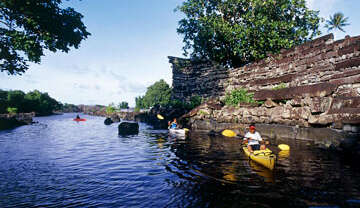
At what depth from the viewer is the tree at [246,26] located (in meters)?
19.7

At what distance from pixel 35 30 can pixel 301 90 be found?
17.6 metres

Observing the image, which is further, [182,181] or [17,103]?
[17,103]

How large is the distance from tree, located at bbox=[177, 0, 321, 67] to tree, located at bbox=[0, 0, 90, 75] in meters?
12.0

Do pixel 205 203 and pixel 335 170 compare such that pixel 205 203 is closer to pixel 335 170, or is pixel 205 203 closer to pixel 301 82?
pixel 335 170

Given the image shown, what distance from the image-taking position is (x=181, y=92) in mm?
24953

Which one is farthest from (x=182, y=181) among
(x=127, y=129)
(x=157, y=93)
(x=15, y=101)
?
(x=157, y=93)

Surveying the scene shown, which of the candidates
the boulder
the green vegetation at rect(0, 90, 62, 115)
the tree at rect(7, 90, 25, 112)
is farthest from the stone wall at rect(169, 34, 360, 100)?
the tree at rect(7, 90, 25, 112)

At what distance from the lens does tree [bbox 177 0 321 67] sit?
19734 mm

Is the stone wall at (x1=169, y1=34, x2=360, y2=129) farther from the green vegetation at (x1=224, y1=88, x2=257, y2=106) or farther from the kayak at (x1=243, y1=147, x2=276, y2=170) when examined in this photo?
the kayak at (x1=243, y1=147, x2=276, y2=170)

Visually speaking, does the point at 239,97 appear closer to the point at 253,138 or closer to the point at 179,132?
the point at 179,132

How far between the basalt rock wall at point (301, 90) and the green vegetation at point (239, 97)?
57cm

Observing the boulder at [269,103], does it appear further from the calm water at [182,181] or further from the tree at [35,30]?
the tree at [35,30]

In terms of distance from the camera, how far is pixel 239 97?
15.8 metres

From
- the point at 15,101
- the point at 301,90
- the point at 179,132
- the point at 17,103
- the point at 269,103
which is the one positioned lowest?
the point at 179,132
